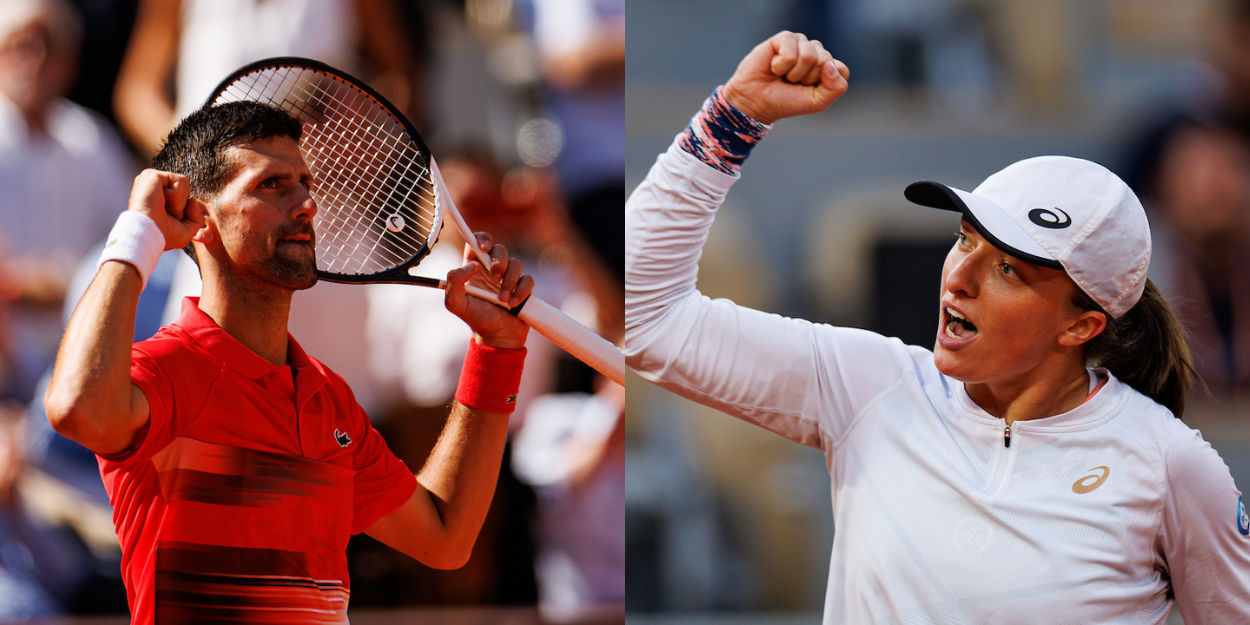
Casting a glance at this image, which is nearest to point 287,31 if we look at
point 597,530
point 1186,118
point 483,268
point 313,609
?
point 597,530

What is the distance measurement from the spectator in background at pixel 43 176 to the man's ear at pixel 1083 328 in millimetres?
3315

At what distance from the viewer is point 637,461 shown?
243 inches

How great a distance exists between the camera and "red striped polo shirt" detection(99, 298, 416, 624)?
1.65m

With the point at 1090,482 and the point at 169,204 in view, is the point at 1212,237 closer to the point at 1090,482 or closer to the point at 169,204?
the point at 1090,482

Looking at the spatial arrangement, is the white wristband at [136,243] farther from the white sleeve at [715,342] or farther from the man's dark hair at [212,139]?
the white sleeve at [715,342]

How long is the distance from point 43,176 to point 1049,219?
3.52 metres

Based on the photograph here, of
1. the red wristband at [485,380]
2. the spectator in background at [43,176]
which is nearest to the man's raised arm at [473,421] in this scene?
the red wristband at [485,380]

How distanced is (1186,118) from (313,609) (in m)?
5.81

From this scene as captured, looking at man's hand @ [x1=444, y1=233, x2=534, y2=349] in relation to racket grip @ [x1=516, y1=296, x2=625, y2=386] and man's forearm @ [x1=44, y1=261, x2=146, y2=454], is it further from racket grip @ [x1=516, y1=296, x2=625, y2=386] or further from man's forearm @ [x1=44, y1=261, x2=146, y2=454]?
man's forearm @ [x1=44, y1=261, x2=146, y2=454]

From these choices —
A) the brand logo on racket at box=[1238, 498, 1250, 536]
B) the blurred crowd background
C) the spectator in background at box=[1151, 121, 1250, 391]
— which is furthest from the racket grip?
the spectator in background at box=[1151, 121, 1250, 391]

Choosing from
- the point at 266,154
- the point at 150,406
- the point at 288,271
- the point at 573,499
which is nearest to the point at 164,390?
the point at 150,406

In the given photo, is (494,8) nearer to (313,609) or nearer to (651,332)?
(651,332)

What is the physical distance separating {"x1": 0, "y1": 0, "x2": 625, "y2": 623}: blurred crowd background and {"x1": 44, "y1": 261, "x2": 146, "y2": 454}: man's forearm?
2.41 meters

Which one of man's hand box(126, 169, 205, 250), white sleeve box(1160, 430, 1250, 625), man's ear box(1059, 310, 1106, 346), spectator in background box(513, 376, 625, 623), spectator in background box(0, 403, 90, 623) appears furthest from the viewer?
spectator in background box(513, 376, 625, 623)
